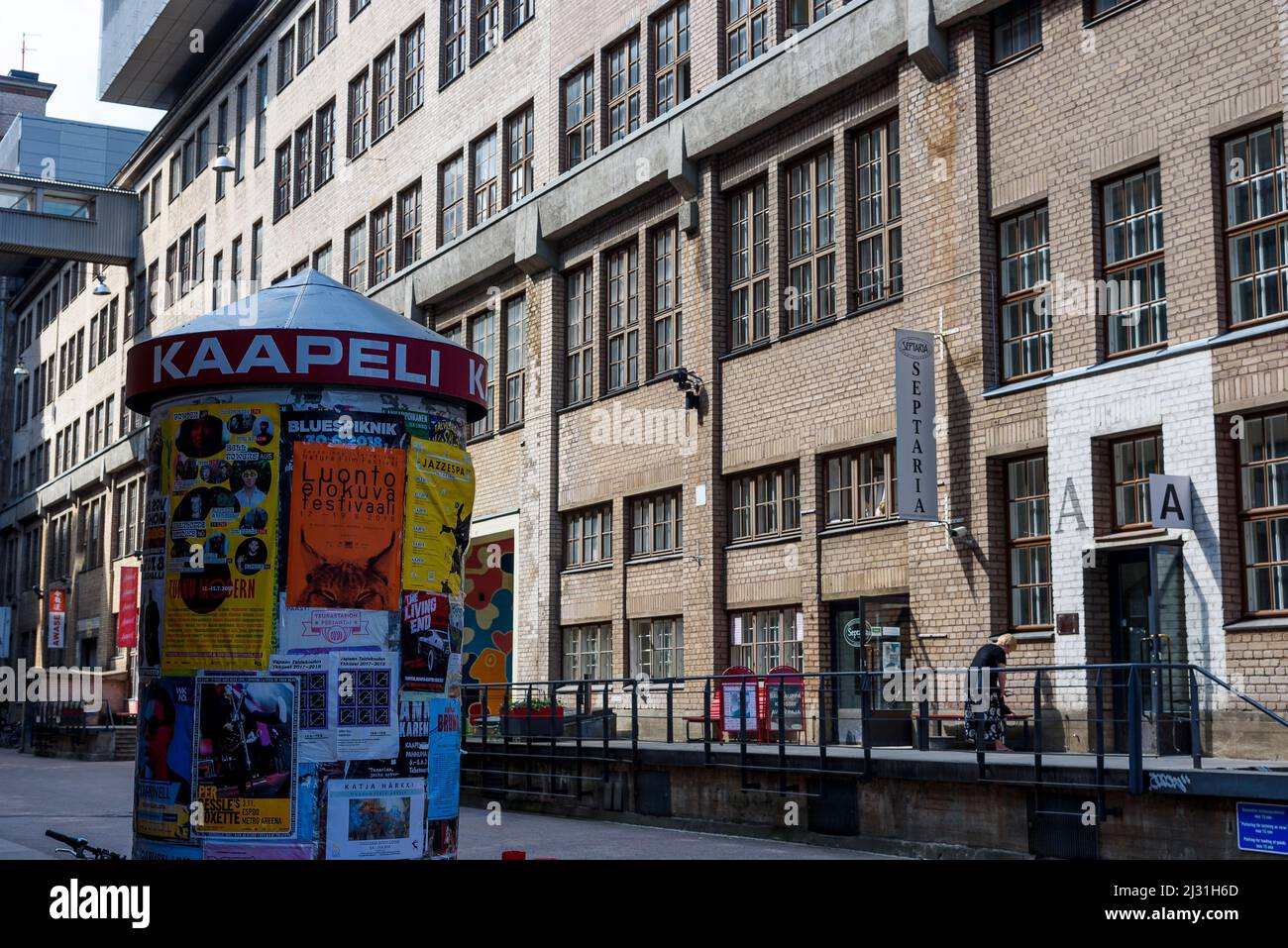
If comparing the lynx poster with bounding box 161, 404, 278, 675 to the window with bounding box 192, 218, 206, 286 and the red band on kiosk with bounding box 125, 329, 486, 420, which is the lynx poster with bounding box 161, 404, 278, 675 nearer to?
the red band on kiosk with bounding box 125, 329, 486, 420

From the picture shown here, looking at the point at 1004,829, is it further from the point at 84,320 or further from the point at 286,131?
the point at 84,320

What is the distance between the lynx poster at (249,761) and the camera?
9.25 meters

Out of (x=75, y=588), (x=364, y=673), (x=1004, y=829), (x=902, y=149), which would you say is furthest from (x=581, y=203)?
(x=75, y=588)

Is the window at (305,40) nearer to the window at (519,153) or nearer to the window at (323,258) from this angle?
the window at (323,258)

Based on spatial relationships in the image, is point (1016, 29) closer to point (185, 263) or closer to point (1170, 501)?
point (1170, 501)

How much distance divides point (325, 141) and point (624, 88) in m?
17.1

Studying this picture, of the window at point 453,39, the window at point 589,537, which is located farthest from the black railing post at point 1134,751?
the window at point 453,39

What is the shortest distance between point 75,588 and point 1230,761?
6096 cm

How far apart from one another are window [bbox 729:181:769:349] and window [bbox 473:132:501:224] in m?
9.68

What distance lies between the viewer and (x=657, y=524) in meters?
29.2

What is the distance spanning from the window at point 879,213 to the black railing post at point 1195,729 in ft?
33.5

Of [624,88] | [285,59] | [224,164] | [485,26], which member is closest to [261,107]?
[285,59]
